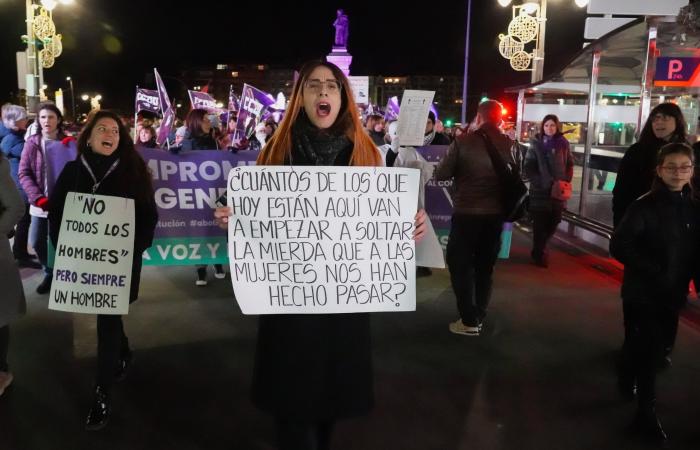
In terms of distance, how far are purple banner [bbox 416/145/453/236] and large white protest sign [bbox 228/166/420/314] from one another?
15.0ft

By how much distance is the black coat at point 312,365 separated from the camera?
2.43 metres

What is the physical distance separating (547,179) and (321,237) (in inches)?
254

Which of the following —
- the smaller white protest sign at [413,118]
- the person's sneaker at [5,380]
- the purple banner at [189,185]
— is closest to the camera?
the person's sneaker at [5,380]

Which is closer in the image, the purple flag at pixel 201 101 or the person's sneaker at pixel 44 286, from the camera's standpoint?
the person's sneaker at pixel 44 286

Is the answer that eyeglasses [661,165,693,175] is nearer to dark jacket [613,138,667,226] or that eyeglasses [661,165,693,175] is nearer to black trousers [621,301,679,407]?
black trousers [621,301,679,407]

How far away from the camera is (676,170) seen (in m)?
3.58

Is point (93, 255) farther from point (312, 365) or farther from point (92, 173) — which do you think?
point (312, 365)

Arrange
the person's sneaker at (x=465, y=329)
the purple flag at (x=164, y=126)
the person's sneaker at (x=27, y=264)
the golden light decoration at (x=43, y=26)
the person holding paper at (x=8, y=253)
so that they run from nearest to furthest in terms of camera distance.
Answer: the person holding paper at (x=8, y=253), the person's sneaker at (x=465, y=329), the purple flag at (x=164, y=126), the person's sneaker at (x=27, y=264), the golden light decoration at (x=43, y=26)

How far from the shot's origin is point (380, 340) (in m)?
5.20

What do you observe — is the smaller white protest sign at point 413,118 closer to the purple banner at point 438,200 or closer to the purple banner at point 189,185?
the purple banner at point 438,200

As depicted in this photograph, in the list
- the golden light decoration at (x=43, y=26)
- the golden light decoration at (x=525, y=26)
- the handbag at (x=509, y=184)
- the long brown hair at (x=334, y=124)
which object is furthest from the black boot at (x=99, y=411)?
the golden light decoration at (x=43, y=26)

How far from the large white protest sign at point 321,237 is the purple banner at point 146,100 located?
Answer: 26.2 ft

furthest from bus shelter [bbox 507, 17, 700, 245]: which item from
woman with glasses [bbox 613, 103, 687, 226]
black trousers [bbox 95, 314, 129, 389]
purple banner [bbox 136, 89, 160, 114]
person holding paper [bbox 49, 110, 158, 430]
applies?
black trousers [bbox 95, 314, 129, 389]

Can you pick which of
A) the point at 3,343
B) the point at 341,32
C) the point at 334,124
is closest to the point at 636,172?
the point at 334,124
